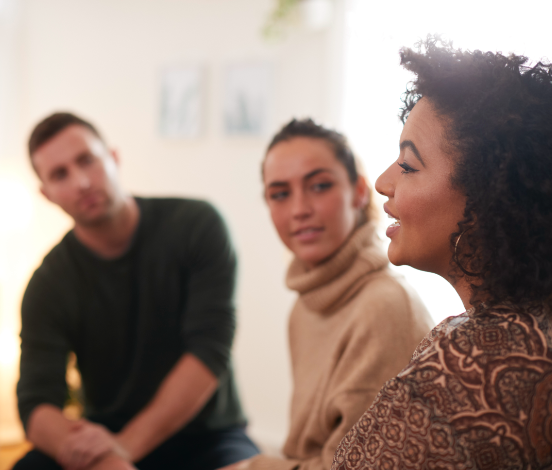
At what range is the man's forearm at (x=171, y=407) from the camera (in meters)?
1.47

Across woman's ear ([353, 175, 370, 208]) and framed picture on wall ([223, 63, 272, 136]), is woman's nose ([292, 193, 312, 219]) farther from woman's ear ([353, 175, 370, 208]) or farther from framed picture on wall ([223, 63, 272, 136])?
framed picture on wall ([223, 63, 272, 136])

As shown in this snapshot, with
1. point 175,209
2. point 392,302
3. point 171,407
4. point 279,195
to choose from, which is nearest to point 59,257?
point 175,209

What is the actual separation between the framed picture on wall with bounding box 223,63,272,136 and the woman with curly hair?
2.24 metres

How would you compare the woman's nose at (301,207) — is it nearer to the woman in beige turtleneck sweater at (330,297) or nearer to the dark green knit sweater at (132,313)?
the woman in beige turtleneck sweater at (330,297)

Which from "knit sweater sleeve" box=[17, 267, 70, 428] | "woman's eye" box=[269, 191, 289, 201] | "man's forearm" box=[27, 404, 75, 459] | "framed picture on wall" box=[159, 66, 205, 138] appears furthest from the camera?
"framed picture on wall" box=[159, 66, 205, 138]

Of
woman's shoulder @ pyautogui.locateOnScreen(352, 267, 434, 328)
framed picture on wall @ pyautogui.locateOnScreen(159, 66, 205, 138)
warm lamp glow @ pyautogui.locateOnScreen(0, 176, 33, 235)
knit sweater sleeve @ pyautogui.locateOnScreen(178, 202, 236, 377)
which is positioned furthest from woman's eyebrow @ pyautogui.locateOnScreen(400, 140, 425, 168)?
warm lamp glow @ pyautogui.locateOnScreen(0, 176, 33, 235)

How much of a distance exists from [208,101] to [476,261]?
267 cm

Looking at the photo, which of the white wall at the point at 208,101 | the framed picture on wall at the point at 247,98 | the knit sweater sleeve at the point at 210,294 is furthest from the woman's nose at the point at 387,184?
the framed picture on wall at the point at 247,98

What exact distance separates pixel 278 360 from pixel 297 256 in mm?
1833

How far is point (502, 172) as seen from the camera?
65 cm

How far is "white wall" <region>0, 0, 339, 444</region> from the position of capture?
2.91 metres

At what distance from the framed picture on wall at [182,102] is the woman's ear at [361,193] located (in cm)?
204

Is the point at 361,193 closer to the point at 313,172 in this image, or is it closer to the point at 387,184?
the point at 313,172

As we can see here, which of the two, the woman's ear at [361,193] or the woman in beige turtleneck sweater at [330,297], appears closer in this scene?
the woman in beige turtleneck sweater at [330,297]
